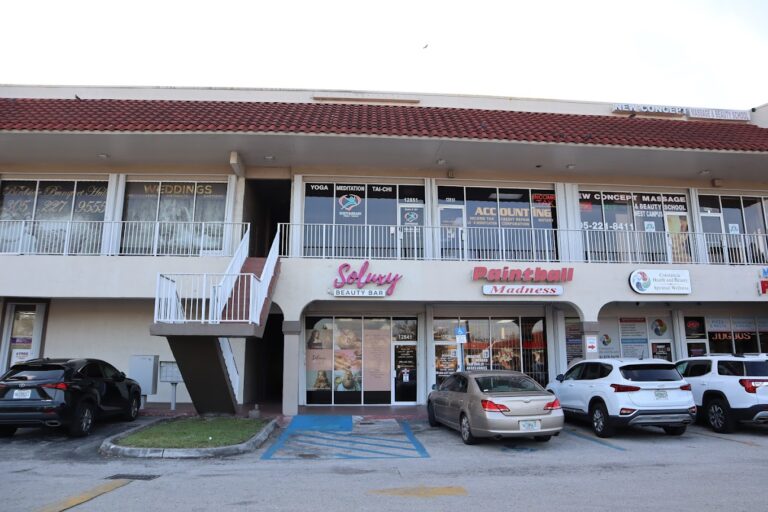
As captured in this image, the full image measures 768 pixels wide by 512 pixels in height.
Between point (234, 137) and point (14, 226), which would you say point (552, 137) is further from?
point (14, 226)

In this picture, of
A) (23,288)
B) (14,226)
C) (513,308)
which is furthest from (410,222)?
(14,226)

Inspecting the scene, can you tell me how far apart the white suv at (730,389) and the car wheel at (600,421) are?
2.60 m

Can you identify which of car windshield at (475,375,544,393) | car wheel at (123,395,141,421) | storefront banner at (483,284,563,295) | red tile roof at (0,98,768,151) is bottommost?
car wheel at (123,395,141,421)

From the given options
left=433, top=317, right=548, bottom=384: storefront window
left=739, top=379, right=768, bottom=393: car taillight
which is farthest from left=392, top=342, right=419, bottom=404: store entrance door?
left=739, top=379, right=768, bottom=393: car taillight

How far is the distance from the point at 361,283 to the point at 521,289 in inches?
168

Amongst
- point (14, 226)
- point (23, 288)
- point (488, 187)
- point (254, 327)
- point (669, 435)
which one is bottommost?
point (669, 435)

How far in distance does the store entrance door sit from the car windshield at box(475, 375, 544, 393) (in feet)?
20.2

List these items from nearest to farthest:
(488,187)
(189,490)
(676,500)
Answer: (676,500)
(189,490)
(488,187)

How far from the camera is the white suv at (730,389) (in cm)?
1066

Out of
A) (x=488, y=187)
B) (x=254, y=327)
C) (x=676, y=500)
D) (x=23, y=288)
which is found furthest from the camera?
(x=488, y=187)

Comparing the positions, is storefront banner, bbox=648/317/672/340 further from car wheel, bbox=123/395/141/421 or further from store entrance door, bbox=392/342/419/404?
car wheel, bbox=123/395/141/421

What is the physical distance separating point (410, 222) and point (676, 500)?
11.1 meters

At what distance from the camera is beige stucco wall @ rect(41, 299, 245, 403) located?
A: 15695 millimetres

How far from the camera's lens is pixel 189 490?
22.3ft
